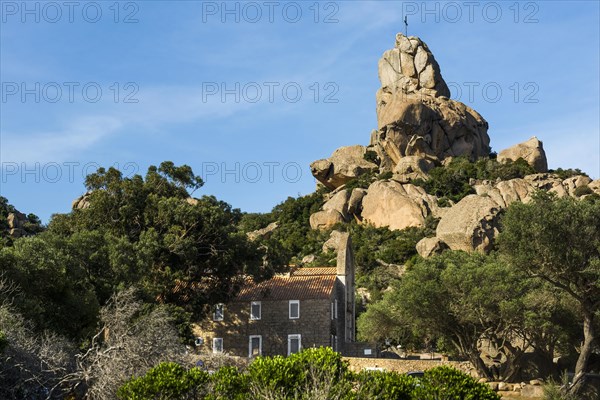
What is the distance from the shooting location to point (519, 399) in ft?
130

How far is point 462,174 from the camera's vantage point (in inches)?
4050

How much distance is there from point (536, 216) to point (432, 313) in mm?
12953

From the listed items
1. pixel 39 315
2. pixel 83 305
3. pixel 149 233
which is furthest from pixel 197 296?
pixel 39 315

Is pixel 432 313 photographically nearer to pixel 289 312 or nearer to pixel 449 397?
pixel 289 312

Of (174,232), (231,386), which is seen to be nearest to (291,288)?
(174,232)

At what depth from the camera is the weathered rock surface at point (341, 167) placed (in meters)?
112

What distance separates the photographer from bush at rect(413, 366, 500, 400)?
24062 mm

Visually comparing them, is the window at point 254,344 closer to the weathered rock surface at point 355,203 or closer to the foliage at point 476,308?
the foliage at point 476,308

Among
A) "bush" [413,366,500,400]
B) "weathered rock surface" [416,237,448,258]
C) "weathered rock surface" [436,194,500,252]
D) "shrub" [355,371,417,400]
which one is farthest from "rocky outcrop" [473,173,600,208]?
"shrub" [355,371,417,400]

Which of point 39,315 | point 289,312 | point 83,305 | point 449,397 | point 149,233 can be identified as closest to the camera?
point 449,397

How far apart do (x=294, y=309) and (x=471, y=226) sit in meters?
30.9

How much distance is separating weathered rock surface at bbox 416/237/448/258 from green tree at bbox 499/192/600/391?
42.7 meters

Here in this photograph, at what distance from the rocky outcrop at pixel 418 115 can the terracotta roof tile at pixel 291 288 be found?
52.2 metres

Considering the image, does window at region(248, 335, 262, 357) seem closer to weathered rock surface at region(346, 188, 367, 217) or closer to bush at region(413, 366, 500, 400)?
bush at region(413, 366, 500, 400)
